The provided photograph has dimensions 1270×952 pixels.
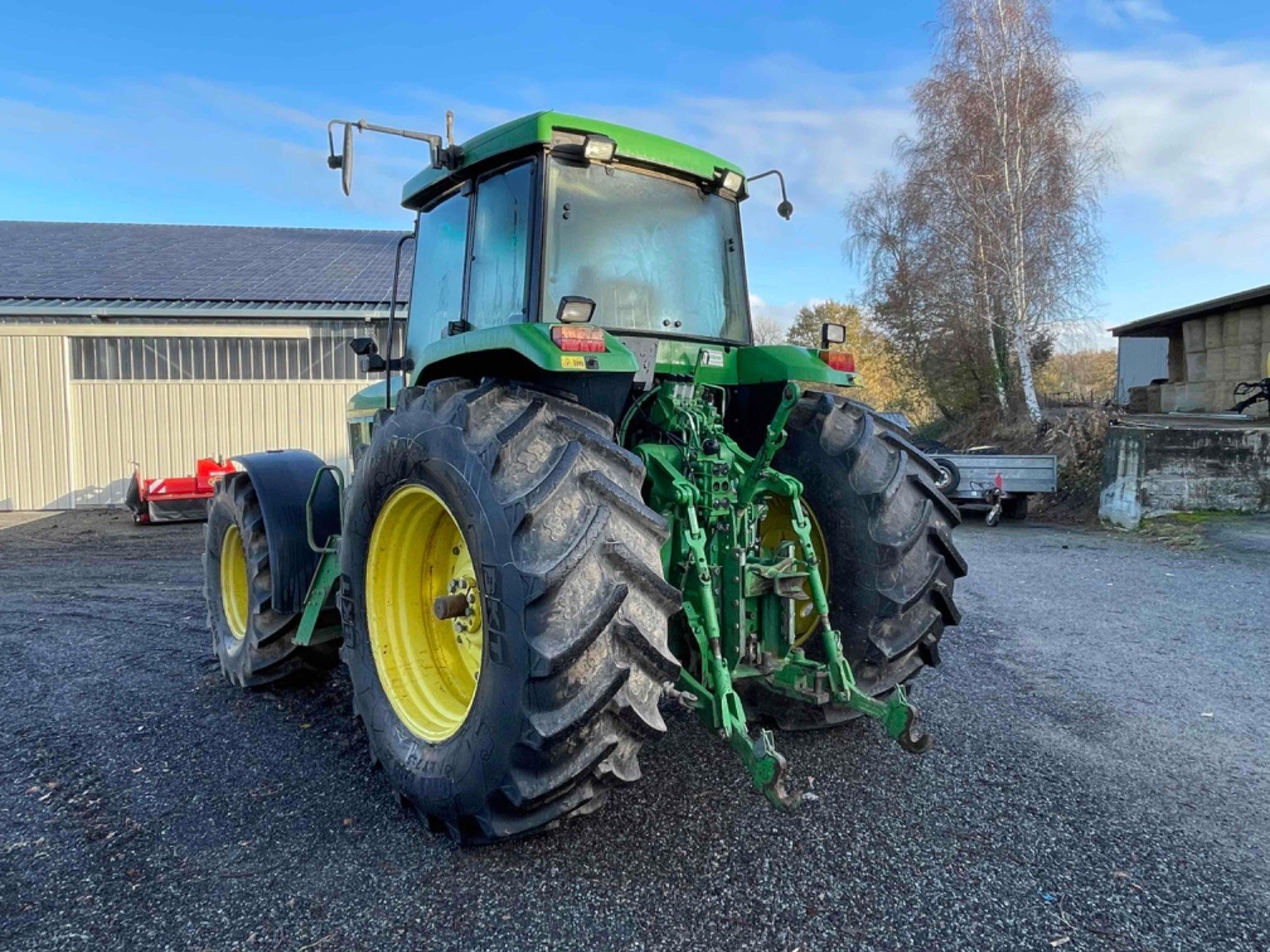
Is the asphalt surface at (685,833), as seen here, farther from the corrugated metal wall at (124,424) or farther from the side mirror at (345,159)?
the corrugated metal wall at (124,424)

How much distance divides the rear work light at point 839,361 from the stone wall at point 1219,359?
49.1 ft

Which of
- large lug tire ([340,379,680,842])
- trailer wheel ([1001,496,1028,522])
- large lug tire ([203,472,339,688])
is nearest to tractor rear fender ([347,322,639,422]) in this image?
large lug tire ([340,379,680,842])

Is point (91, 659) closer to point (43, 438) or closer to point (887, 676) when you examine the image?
point (887, 676)

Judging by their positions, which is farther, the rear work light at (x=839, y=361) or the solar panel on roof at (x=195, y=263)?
the solar panel on roof at (x=195, y=263)

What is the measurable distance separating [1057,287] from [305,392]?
47.7 ft

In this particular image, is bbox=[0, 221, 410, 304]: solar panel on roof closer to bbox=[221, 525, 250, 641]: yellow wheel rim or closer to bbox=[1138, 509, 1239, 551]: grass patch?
bbox=[221, 525, 250, 641]: yellow wheel rim

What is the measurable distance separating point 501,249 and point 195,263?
15285 millimetres

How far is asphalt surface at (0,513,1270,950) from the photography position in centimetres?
210

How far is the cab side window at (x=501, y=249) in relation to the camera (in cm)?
293

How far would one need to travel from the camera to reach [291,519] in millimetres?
3859

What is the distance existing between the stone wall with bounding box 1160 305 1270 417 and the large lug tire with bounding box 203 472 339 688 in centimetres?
1655

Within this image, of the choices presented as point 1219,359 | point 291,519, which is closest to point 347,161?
point 291,519

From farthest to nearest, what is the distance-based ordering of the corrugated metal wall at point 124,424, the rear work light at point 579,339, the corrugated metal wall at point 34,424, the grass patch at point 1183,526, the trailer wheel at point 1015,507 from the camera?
the corrugated metal wall at point 124,424 < the corrugated metal wall at point 34,424 < the trailer wheel at point 1015,507 < the grass patch at point 1183,526 < the rear work light at point 579,339

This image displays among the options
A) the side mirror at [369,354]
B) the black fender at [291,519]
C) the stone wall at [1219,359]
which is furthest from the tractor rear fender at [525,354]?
the stone wall at [1219,359]
